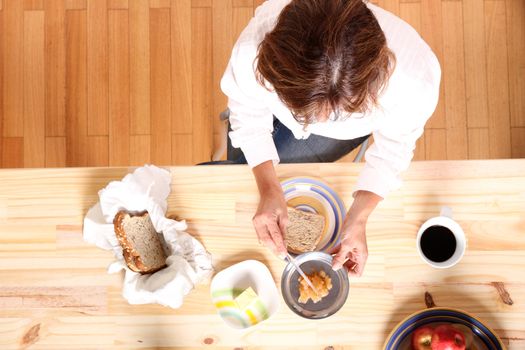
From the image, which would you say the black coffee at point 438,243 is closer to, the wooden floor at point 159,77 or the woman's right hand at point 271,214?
the woman's right hand at point 271,214

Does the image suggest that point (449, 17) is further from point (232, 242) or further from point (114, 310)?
point (114, 310)

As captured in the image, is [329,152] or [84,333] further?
[329,152]

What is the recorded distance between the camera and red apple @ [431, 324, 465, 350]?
3.18 ft

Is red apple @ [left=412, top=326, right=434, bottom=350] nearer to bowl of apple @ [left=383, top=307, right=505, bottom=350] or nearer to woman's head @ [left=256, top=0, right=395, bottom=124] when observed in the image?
bowl of apple @ [left=383, top=307, right=505, bottom=350]

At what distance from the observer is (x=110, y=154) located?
1915mm

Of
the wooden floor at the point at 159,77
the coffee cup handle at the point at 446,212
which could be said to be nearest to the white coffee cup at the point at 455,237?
the coffee cup handle at the point at 446,212

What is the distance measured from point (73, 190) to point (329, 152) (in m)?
0.63

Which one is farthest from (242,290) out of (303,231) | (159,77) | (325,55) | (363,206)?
(159,77)

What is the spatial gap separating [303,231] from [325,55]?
1.35 feet

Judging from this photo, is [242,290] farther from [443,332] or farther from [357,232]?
[443,332]

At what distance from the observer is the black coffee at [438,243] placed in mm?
1005

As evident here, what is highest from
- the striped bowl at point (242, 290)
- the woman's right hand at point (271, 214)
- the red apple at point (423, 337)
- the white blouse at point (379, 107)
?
the white blouse at point (379, 107)

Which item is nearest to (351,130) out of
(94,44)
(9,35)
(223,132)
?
(223,132)

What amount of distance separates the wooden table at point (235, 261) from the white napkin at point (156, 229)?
0.04m
